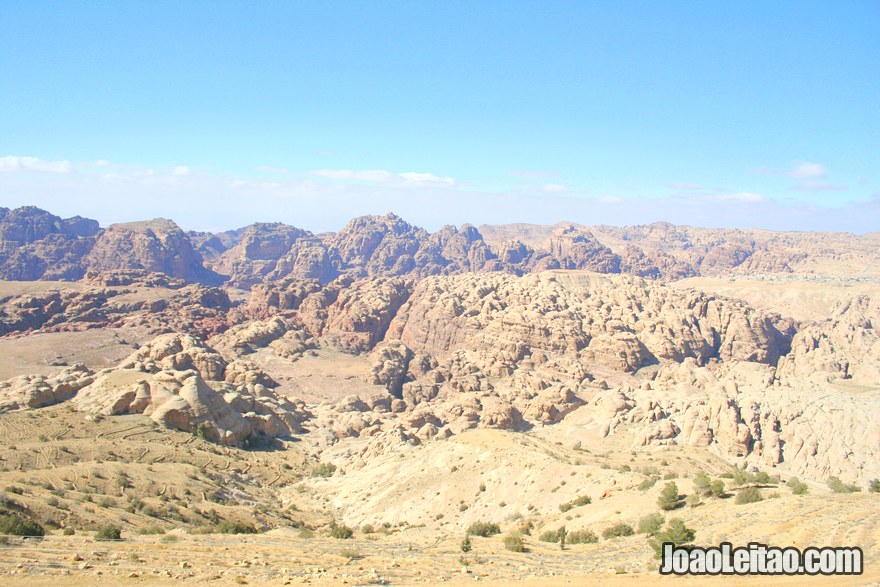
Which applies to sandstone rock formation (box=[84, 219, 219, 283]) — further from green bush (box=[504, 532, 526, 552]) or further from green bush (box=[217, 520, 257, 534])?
green bush (box=[504, 532, 526, 552])

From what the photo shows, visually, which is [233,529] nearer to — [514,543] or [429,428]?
[514,543]

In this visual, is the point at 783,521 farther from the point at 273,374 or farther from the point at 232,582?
A: the point at 273,374

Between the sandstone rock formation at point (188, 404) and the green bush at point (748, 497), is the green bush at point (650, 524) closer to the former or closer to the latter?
the green bush at point (748, 497)

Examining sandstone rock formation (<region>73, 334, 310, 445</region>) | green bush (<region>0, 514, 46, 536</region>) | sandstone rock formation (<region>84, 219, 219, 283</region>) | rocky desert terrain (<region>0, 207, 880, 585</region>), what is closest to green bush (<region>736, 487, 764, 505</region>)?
rocky desert terrain (<region>0, 207, 880, 585</region>)

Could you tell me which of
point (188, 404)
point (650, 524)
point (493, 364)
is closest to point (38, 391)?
point (188, 404)

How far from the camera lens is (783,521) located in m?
16.8

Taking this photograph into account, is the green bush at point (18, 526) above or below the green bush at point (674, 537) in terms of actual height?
below

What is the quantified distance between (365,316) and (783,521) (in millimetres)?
86935

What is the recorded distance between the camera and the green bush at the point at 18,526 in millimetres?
Answer: 18016

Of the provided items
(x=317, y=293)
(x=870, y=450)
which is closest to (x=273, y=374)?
(x=317, y=293)

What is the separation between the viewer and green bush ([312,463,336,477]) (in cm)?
4016

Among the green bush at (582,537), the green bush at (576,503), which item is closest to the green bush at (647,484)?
the green bush at (576,503)

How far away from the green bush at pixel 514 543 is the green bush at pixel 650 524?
3831 mm

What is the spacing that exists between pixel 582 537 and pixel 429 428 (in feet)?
108
